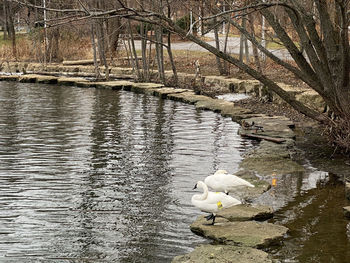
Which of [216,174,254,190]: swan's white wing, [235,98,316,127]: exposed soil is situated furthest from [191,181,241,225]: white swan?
[235,98,316,127]: exposed soil

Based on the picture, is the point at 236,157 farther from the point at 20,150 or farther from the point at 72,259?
the point at 72,259

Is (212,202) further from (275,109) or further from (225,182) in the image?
(275,109)

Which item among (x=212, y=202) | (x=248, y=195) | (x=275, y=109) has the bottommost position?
(x=248, y=195)

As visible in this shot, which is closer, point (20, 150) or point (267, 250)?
point (267, 250)

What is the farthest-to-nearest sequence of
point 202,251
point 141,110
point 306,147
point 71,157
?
point 141,110 → point 306,147 → point 71,157 → point 202,251

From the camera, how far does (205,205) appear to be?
7285 mm

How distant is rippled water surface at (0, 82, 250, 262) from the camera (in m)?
6.95

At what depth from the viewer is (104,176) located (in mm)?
9867

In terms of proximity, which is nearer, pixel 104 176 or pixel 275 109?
pixel 104 176

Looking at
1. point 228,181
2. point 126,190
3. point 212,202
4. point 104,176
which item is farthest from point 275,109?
point 212,202

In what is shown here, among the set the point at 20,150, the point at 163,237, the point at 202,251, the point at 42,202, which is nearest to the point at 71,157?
the point at 20,150

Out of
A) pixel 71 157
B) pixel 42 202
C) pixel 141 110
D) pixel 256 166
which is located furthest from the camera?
pixel 141 110

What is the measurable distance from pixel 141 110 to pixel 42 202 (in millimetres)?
8807

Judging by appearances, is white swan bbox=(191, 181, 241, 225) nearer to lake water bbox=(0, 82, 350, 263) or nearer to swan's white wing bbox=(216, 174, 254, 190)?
lake water bbox=(0, 82, 350, 263)
